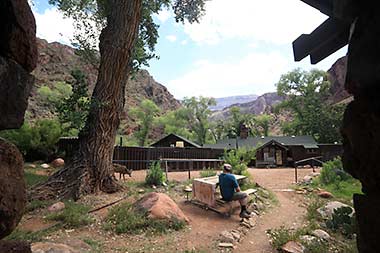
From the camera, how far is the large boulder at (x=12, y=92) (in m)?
1.36

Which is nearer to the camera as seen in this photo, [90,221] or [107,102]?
[90,221]

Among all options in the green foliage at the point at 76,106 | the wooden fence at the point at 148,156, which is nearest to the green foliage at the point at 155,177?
the green foliage at the point at 76,106

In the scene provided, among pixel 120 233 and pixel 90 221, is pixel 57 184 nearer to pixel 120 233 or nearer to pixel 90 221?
pixel 90 221

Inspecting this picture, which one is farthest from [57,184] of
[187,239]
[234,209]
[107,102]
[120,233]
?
[234,209]

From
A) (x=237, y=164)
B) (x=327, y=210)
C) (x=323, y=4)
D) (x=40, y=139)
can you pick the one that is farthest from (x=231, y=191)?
(x=40, y=139)

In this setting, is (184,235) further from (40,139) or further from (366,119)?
(40,139)

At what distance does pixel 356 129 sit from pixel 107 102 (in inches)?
323

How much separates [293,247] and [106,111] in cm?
688

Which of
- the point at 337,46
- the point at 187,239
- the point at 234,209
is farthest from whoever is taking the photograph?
the point at 234,209

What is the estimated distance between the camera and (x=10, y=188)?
4.32ft

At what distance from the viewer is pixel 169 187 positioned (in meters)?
10.0

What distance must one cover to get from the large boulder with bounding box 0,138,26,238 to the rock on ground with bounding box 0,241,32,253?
5.2 inches

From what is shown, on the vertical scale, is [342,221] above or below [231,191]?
below

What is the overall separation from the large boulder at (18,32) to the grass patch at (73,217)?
5.11 m
